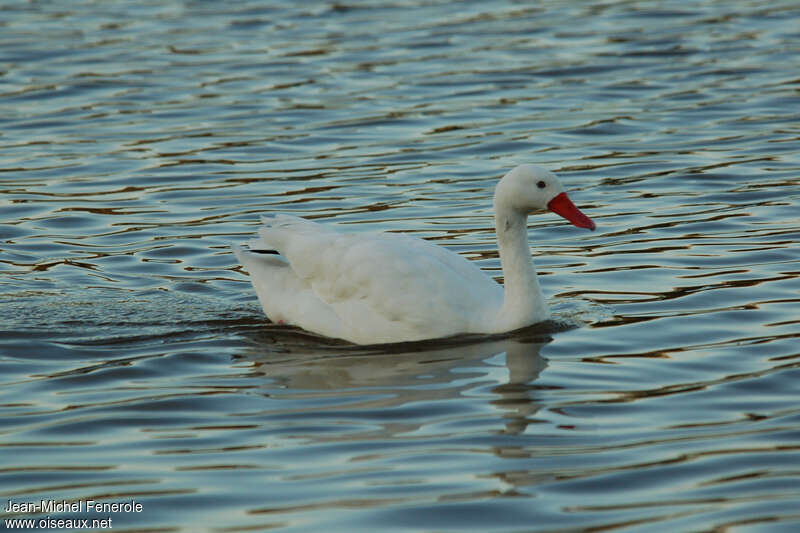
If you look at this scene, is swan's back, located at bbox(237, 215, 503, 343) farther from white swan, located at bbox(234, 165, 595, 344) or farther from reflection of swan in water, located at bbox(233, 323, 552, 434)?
reflection of swan in water, located at bbox(233, 323, 552, 434)

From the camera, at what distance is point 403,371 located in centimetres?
857

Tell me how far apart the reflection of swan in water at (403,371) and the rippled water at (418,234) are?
3 cm

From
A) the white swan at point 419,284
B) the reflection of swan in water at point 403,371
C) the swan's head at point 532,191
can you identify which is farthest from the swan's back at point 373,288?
the swan's head at point 532,191

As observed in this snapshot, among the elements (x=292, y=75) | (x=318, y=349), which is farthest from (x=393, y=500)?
(x=292, y=75)

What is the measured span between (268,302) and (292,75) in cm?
915

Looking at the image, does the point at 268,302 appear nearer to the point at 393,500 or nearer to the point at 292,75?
the point at 393,500

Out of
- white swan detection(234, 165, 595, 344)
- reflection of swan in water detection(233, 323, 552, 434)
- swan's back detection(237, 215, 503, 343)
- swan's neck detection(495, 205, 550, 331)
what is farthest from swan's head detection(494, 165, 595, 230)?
reflection of swan in water detection(233, 323, 552, 434)

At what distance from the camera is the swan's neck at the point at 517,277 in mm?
9289

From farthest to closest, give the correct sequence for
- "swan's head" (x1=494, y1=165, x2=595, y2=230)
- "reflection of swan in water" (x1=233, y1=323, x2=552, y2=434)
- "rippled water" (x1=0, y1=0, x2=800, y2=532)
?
"swan's head" (x1=494, y1=165, x2=595, y2=230), "reflection of swan in water" (x1=233, y1=323, x2=552, y2=434), "rippled water" (x1=0, y1=0, x2=800, y2=532)

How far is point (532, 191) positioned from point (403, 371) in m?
1.59

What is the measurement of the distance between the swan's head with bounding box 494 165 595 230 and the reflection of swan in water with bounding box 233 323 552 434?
0.83m

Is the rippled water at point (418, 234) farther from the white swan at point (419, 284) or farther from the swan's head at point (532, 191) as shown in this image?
the swan's head at point (532, 191)

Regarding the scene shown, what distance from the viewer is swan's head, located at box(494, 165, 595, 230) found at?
9312 mm

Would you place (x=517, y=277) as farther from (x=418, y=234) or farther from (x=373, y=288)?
(x=418, y=234)
